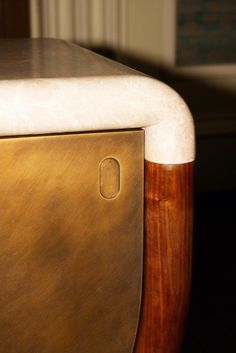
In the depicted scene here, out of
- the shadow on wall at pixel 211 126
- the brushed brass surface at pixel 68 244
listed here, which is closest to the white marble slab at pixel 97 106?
the brushed brass surface at pixel 68 244

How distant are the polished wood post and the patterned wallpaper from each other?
1.24 meters

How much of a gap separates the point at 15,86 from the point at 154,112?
9 centimetres

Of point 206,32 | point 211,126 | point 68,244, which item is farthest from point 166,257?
point 206,32

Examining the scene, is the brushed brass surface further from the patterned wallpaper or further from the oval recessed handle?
the patterned wallpaper

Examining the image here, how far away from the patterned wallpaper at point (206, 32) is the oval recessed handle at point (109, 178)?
1.25 m

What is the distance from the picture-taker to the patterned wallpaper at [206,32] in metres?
1.60

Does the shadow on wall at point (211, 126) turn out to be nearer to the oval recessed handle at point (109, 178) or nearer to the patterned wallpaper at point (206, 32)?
the patterned wallpaper at point (206, 32)

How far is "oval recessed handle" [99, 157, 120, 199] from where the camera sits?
392 millimetres

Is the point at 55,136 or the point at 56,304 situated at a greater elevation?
the point at 55,136

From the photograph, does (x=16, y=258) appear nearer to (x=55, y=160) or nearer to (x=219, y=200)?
(x=55, y=160)

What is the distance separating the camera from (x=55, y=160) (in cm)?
38

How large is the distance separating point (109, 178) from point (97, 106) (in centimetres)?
5

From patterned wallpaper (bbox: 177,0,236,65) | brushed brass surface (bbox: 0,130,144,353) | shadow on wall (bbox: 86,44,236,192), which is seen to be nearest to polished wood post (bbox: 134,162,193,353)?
brushed brass surface (bbox: 0,130,144,353)

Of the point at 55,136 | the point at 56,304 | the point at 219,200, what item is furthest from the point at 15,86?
the point at 219,200
